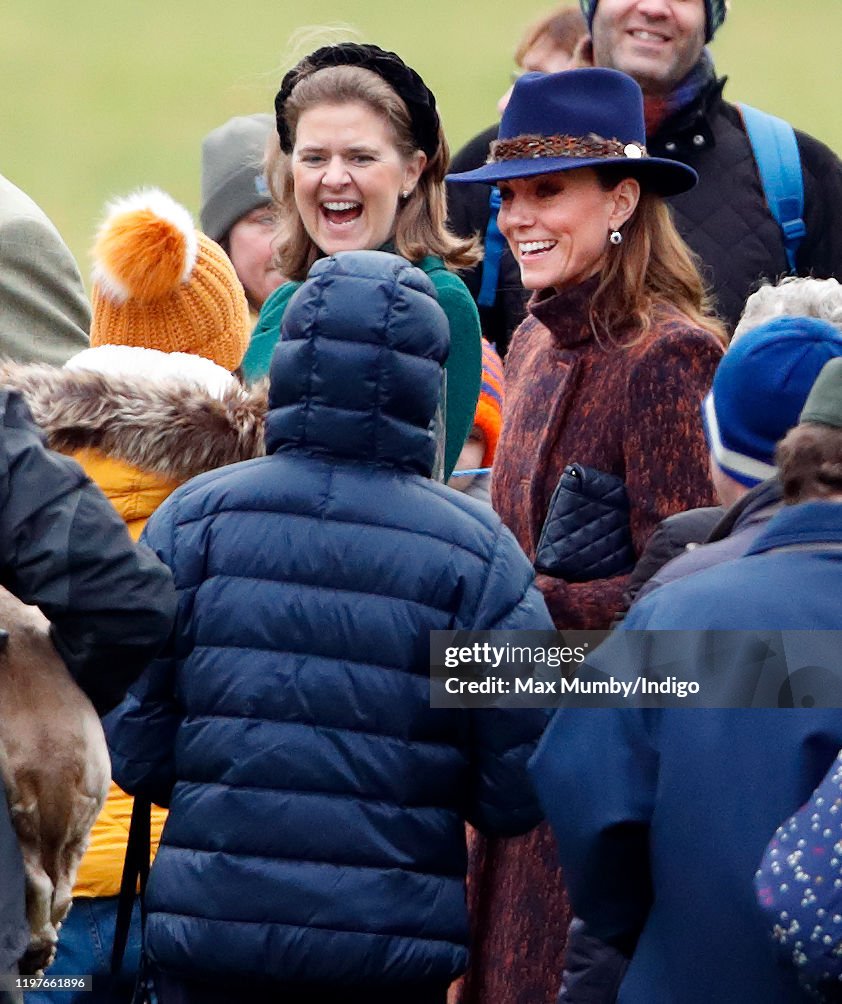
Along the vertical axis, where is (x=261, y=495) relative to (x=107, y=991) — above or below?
above

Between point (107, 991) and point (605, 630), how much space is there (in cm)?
116

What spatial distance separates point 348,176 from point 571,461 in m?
0.87

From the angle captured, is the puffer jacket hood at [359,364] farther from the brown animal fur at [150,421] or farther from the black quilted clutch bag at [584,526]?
the black quilted clutch bag at [584,526]

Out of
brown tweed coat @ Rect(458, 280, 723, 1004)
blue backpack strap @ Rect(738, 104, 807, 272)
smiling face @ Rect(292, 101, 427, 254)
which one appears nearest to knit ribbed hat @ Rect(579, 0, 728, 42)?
blue backpack strap @ Rect(738, 104, 807, 272)

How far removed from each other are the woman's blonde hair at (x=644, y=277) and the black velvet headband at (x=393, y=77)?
49 centimetres

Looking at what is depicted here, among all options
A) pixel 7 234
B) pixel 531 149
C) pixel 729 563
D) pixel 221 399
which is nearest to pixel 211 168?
pixel 7 234

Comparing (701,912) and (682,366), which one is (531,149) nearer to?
(682,366)

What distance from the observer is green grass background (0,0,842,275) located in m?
22.7

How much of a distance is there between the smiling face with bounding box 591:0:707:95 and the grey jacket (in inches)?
58.3

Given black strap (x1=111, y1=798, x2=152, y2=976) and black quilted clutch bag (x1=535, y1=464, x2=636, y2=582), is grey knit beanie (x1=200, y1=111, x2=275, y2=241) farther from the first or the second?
black strap (x1=111, y1=798, x2=152, y2=976)

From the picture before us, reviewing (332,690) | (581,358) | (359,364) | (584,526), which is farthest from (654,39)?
(332,690)

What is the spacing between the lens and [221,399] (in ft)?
14.1

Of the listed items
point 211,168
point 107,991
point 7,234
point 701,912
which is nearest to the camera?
point 701,912

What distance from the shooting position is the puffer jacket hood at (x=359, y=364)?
3758 mm
